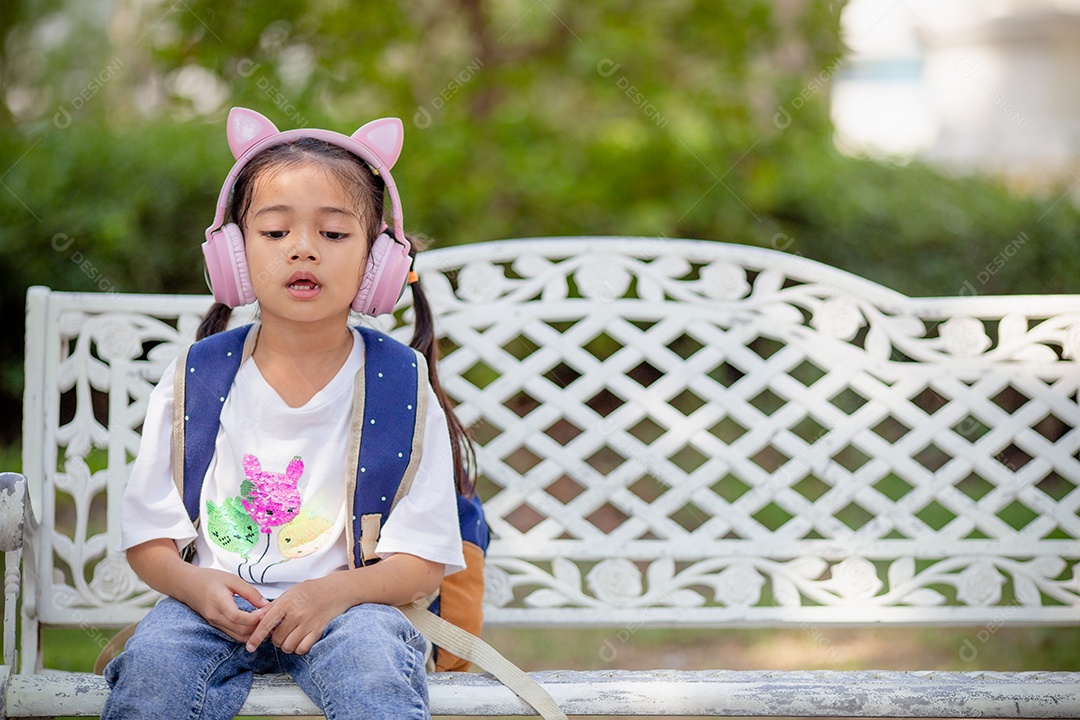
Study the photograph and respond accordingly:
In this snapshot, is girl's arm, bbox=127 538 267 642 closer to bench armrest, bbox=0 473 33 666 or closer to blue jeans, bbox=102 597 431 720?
blue jeans, bbox=102 597 431 720

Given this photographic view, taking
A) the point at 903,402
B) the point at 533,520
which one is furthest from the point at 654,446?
the point at 533,520

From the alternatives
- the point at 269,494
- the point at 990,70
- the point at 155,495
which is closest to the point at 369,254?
the point at 269,494

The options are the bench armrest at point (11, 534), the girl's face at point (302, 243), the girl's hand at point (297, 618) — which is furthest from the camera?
the bench armrest at point (11, 534)

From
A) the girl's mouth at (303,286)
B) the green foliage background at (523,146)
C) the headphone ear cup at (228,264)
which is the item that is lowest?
the girl's mouth at (303,286)

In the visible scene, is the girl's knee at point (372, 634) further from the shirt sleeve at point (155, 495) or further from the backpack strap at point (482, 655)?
the shirt sleeve at point (155, 495)

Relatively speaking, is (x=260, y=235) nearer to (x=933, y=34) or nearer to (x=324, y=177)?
(x=324, y=177)

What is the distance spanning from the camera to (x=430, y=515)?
1.98 meters

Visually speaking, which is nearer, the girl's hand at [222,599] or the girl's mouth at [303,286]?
the girl's hand at [222,599]

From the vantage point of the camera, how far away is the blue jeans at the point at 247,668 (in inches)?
66.9

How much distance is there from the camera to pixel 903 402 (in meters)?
2.57

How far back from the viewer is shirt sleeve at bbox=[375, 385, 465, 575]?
195 centimetres

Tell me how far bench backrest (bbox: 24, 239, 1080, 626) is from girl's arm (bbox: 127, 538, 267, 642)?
2.04 feet

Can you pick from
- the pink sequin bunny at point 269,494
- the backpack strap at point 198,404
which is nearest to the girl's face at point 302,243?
the backpack strap at point 198,404

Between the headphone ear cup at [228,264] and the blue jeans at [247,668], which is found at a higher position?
the headphone ear cup at [228,264]
